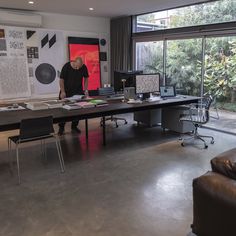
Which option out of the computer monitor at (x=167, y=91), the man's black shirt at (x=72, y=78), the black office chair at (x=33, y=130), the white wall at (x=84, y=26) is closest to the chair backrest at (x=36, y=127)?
the black office chair at (x=33, y=130)

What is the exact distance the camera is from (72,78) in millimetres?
5059

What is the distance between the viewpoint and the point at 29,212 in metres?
2.58

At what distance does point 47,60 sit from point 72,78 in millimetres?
1966

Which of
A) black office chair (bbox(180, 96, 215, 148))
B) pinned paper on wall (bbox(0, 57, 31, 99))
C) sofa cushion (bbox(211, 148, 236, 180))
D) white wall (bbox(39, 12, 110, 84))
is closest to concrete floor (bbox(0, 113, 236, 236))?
black office chair (bbox(180, 96, 215, 148))

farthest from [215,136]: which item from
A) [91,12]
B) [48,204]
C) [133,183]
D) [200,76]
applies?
[91,12]

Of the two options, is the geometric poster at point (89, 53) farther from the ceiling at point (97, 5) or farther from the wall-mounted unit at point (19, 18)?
the wall-mounted unit at point (19, 18)

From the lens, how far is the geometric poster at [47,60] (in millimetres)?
6508

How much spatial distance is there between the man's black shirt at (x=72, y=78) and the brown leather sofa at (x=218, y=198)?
3.65 metres

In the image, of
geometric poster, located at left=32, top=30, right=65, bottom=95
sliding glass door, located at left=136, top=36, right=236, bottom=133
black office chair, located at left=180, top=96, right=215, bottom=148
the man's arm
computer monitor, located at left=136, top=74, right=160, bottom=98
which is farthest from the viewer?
geometric poster, located at left=32, top=30, right=65, bottom=95

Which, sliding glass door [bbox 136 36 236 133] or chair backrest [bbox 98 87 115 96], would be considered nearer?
sliding glass door [bbox 136 36 236 133]

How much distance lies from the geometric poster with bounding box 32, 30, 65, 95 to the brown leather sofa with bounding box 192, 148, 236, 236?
5.52 metres

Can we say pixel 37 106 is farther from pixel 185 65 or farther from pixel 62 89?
pixel 185 65

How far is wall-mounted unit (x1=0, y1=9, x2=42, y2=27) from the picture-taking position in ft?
19.3

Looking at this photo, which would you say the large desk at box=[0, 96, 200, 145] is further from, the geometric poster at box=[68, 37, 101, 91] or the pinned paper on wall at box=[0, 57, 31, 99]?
the geometric poster at box=[68, 37, 101, 91]
